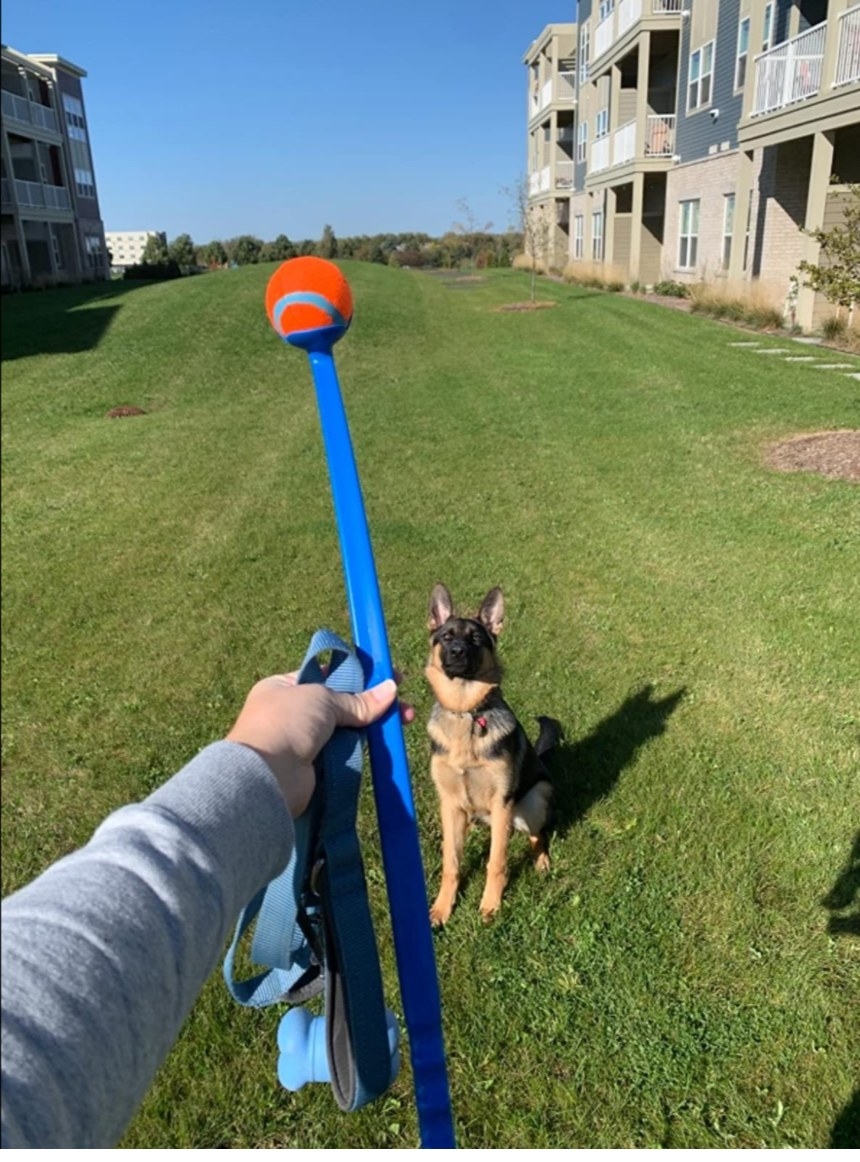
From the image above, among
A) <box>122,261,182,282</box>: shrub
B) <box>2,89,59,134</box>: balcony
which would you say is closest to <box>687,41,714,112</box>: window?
<box>122,261,182,282</box>: shrub

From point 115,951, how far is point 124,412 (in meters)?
13.1

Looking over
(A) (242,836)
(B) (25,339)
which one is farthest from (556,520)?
(B) (25,339)

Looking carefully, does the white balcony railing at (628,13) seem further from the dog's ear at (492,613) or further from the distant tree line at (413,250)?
Answer: the distant tree line at (413,250)

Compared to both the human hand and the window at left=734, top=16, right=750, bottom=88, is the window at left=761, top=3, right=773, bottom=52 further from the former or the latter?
the human hand

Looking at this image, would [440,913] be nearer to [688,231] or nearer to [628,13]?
[628,13]

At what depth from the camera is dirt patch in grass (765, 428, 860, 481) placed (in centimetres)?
161

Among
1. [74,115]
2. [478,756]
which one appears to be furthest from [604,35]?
[74,115]

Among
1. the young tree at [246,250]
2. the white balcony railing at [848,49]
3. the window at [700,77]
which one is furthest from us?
the young tree at [246,250]

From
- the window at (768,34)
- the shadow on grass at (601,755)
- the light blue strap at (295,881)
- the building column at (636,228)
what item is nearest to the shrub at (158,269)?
the building column at (636,228)

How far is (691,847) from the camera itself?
100 inches

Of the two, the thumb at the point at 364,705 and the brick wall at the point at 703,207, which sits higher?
the brick wall at the point at 703,207

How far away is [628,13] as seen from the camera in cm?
180

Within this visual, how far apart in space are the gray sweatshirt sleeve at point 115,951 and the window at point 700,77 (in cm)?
187

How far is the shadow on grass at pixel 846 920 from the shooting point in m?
1.89
